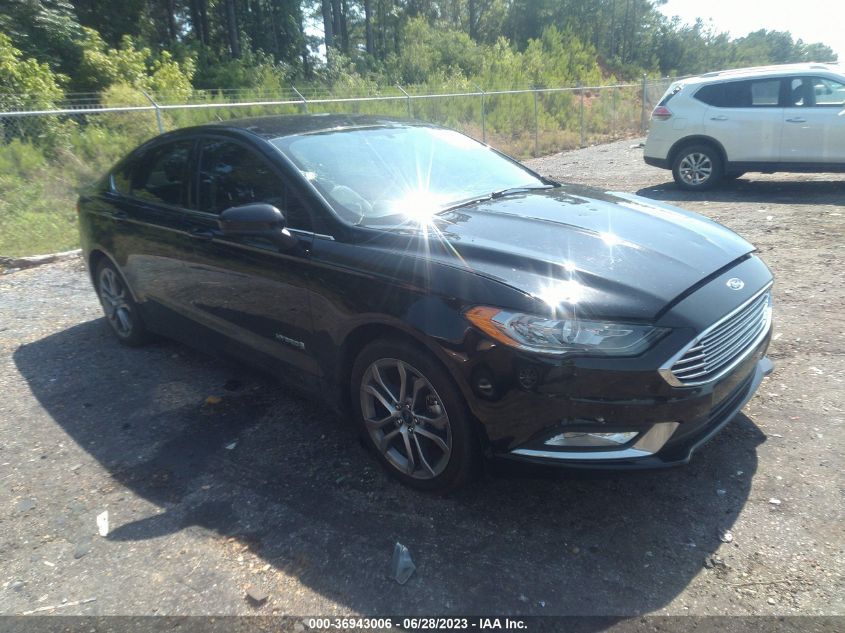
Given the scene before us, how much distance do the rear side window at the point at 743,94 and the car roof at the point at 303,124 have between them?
7.57m

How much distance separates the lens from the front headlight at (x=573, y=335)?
2.53 metres

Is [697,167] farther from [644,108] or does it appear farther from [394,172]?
[644,108]

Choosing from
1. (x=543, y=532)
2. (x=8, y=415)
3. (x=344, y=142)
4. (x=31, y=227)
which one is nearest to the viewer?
(x=543, y=532)

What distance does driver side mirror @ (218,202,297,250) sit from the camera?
3.29 metres

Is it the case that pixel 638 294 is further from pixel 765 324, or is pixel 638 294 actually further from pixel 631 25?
pixel 631 25

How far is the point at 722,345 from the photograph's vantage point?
2.77m

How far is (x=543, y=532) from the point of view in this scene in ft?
9.36

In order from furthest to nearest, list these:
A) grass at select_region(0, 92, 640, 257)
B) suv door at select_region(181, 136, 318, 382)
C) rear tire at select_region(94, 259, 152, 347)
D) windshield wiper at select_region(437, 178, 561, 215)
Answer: grass at select_region(0, 92, 640, 257), rear tire at select_region(94, 259, 152, 347), windshield wiper at select_region(437, 178, 561, 215), suv door at select_region(181, 136, 318, 382)

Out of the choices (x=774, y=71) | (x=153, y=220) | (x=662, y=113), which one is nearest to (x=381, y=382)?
(x=153, y=220)

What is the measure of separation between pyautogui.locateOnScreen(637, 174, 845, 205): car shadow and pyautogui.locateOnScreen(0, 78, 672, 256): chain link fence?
5154mm

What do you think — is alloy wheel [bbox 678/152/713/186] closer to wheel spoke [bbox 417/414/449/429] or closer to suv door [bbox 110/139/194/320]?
suv door [bbox 110/139/194/320]

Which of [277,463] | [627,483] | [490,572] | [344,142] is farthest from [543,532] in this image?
[344,142]

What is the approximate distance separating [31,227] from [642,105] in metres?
19.8

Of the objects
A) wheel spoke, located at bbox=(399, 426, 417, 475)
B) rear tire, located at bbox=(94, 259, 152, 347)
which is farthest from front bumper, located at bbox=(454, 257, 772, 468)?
rear tire, located at bbox=(94, 259, 152, 347)
